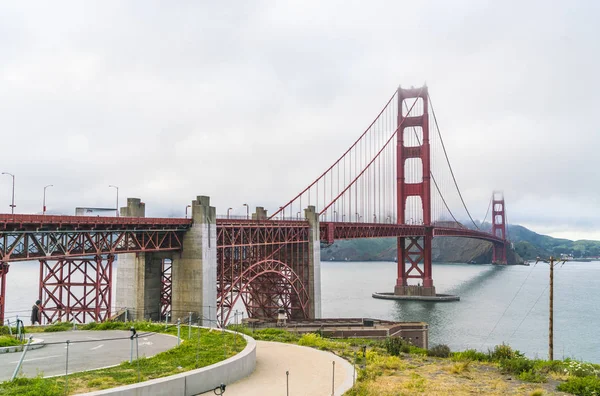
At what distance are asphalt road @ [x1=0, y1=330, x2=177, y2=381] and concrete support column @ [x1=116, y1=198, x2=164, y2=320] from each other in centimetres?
1461

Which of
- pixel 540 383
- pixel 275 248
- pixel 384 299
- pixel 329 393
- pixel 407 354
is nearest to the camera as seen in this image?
pixel 329 393

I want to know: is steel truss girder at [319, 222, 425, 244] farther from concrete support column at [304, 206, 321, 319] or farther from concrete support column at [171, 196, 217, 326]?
concrete support column at [171, 196, 217, 326]

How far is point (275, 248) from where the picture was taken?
165 feet

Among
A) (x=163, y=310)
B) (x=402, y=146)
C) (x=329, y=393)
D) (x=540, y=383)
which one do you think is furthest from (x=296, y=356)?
(x=402, y=146)

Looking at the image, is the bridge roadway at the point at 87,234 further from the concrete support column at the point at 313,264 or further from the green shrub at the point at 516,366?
the green shrub at the point at 516,366

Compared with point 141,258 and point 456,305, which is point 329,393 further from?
point 456,305

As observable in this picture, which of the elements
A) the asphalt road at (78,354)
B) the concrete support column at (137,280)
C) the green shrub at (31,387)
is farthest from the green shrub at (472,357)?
the concrete support column at (137,280)

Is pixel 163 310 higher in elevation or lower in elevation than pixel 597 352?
higher

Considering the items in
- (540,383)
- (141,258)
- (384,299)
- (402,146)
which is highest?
(402,146)

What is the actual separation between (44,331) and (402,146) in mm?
85439

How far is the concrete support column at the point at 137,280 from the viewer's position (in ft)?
116

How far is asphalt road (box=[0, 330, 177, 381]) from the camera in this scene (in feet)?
46.5

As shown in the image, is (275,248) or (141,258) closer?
(141,258)

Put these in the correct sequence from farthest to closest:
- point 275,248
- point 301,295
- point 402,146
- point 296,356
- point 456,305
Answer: point 402,146, point 456,305, point 301,295, point 275,248, point 296,356
